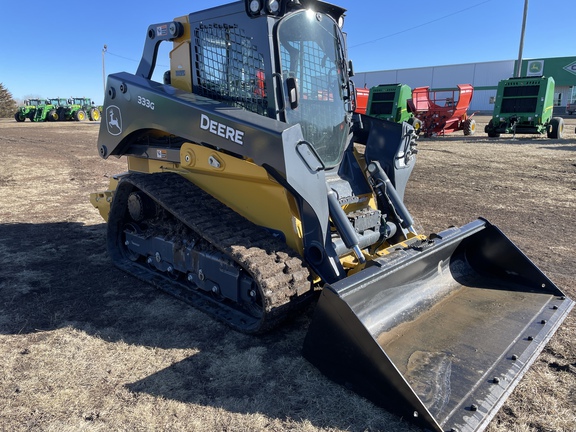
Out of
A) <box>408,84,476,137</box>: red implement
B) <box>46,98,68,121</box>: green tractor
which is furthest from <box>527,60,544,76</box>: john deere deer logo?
<box>46,98,68,121</box>: green tractor

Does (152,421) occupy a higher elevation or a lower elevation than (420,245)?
lower

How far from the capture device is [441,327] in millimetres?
3248

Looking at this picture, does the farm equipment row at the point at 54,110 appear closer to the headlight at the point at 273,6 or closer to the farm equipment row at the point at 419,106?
the farm equipment row at the point at 419,106

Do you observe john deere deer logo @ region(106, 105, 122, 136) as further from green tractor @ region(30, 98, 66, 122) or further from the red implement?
green tractor @ region(30, 98, 66, 122)

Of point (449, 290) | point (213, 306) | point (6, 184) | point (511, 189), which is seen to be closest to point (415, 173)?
point (511, 189)

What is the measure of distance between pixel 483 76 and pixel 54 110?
157 ft

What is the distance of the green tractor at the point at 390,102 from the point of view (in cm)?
1973

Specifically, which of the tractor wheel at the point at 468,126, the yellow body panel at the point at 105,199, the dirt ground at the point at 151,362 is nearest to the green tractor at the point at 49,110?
the tractor wheel at the point at 468,126

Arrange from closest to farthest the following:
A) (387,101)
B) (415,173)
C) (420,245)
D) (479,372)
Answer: (479,372)
(420,245)
(415,173)
(387,101)

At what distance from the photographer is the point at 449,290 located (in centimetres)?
378

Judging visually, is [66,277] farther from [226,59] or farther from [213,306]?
[226,59]

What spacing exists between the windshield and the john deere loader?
0.02 metres

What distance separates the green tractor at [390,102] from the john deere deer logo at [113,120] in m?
16.4

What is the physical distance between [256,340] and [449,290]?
1682mm
